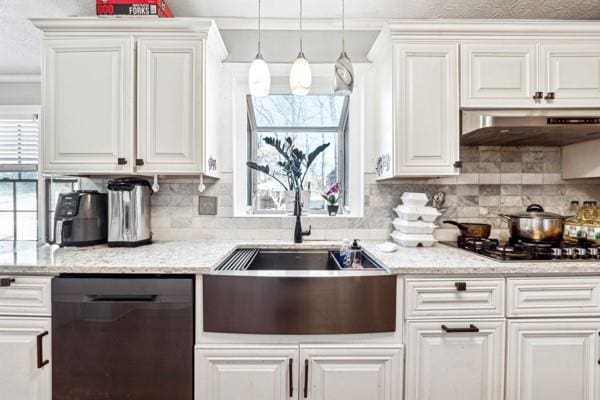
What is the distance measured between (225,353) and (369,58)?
75.5 inches

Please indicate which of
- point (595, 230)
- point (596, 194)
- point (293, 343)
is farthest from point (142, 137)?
point (596, 194)

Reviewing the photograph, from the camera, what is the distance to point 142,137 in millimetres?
1753

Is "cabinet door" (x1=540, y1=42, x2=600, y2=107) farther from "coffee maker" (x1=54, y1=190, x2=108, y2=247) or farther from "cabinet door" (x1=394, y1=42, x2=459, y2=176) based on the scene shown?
"coffee maker" (x1=54, y1=190, x2=108, y2=247)

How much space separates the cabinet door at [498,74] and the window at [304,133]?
2.68 feet

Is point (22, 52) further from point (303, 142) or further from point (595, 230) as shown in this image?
point (595, 230)

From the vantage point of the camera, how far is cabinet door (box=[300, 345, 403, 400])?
1.38 meters

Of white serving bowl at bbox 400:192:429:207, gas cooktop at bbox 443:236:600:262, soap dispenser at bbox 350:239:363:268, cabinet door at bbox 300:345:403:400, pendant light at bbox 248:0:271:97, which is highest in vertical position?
pendant light at bbox 248:0:271:97

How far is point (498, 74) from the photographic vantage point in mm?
1763

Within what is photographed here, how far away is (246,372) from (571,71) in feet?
7.30

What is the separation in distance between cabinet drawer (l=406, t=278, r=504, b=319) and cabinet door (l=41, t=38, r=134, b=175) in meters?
1.61

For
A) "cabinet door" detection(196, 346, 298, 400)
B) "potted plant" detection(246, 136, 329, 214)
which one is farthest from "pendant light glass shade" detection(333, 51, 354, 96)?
"cabinet door" detection(196, 346, 298, 400)

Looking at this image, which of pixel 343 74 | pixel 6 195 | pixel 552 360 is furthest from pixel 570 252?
pixel 6 195

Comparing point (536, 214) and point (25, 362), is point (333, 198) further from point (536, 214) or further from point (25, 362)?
point (25, 362)

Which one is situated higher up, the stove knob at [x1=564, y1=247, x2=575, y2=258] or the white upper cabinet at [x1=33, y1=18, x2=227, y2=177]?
the white upper cabinet at [x1=33, y1=18, x2=227, y2=177]
